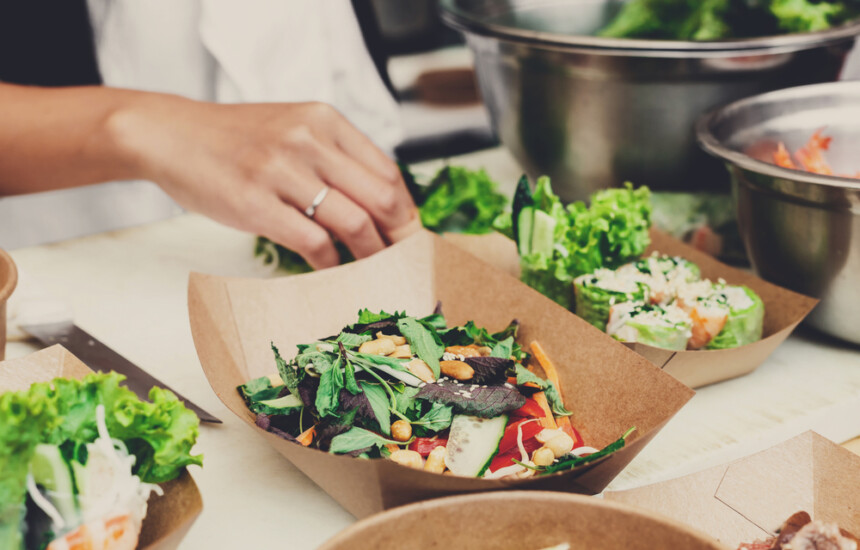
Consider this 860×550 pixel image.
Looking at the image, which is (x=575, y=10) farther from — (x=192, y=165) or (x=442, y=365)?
(x=442, y=365)

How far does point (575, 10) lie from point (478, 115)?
836mm

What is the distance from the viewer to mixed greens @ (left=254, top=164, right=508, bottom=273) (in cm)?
163

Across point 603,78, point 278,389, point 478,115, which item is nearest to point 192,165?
point 278,389

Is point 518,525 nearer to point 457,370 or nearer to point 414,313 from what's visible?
point 457,370

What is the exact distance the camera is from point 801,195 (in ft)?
3.91

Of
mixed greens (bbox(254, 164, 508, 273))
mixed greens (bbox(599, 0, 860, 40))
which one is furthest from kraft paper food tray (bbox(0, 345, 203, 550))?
mixed greens (bbox(599, 0, 860, 40))

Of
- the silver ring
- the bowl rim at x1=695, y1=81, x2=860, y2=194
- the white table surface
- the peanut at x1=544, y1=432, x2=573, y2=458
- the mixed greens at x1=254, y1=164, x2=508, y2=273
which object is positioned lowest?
the white table surface

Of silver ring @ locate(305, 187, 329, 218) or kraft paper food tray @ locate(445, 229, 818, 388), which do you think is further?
silver ring @ locate(305, 187, 329, 218)

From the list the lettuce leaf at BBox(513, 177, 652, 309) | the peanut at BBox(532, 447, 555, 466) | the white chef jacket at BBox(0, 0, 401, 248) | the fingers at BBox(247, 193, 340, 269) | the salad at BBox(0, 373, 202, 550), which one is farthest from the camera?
the white chef jacket at BBox(0, 0, 401, 248)

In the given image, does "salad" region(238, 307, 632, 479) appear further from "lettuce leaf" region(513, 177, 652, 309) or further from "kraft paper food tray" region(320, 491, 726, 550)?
"lettuce leaf" region(513, 177, 652, 309)

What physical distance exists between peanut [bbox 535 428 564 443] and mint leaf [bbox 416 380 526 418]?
0.04 m

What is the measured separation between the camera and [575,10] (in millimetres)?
1980

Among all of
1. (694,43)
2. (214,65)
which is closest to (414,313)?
(694,43)

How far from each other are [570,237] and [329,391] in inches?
23.2
